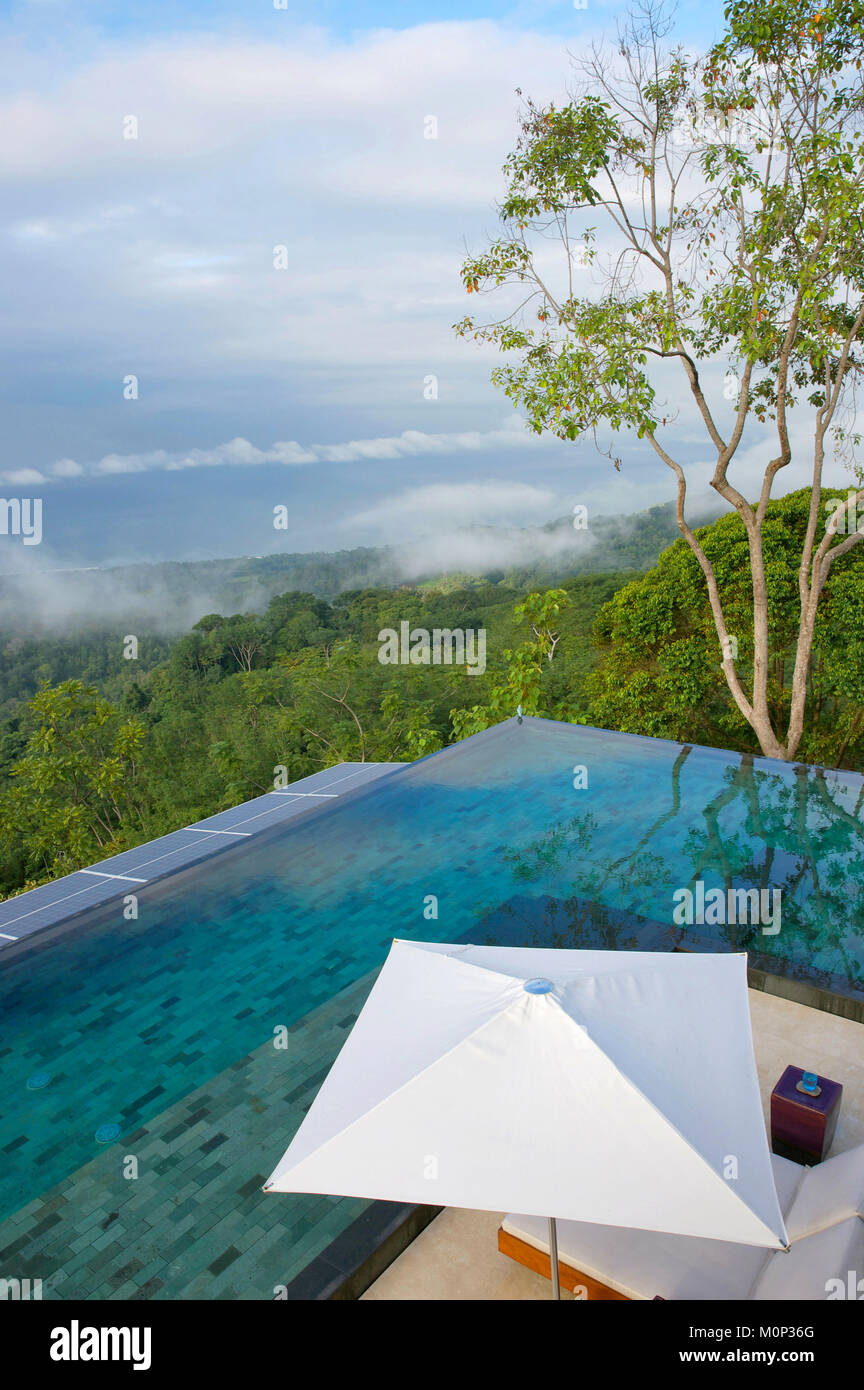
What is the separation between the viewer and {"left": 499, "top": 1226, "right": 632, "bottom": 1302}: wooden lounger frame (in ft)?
7.86

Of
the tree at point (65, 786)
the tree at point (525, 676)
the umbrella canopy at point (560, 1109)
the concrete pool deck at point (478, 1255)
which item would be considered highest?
the tree at point (525, 676)

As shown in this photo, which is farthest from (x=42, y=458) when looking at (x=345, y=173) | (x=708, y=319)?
(x=708, y=319)

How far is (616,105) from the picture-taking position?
8.10 m

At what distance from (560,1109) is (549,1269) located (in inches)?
32.6

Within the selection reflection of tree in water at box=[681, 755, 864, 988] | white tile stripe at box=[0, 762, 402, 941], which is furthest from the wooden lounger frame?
white tile stripe at box=[0, 762, 402, 941]

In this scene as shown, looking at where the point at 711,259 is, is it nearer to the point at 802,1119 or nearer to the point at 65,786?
the point at 802,1119

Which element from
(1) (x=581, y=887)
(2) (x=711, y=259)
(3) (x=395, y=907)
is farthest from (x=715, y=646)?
(3) (x=395, y=907)

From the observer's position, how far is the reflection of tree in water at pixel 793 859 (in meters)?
4.23

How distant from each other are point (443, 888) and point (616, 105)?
7664mm

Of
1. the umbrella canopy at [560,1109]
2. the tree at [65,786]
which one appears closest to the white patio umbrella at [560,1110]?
the umbrella canopy at [560,1109]

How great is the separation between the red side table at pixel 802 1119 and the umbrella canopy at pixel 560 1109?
2.75ft

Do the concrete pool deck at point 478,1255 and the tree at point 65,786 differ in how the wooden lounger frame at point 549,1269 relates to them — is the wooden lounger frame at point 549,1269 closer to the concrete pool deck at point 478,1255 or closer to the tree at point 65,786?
the concrete pool deck at point 478,1255

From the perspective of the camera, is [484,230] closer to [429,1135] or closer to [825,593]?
[825,593]

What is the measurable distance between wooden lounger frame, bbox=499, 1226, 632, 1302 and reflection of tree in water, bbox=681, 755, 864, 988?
207cm
